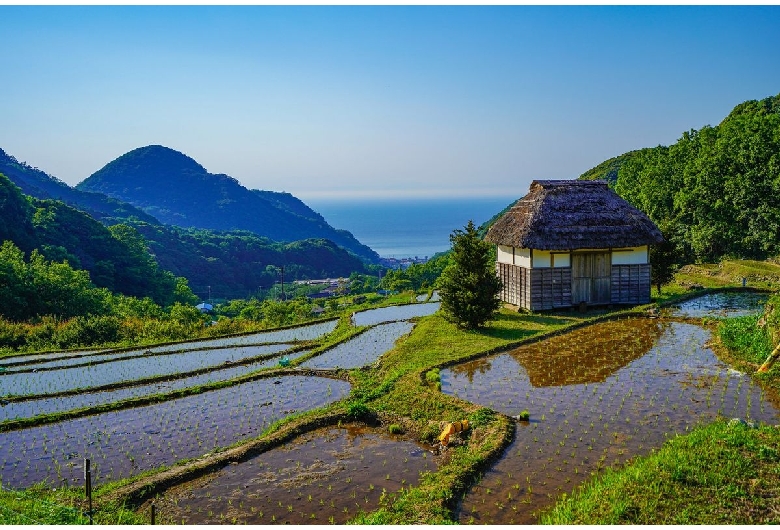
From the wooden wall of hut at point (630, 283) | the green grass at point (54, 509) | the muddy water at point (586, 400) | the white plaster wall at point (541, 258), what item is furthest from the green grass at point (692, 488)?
the wooden wall of hut at point (630, 283)

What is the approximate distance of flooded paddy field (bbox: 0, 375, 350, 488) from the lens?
895 centimetres

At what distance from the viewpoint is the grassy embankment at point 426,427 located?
6863 millimetres

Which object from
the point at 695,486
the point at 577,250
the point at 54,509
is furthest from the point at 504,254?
the point at 54,509

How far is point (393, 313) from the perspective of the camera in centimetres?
2433

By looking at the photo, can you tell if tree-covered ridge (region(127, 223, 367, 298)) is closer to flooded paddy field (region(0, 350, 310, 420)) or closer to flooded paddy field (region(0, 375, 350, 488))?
flooded paddy field (region(0, 350, 310, 420))

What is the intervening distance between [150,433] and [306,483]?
13.5 feet

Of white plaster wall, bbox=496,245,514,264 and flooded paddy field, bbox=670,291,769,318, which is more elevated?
white plaster wall, bbox=496,245,514,264

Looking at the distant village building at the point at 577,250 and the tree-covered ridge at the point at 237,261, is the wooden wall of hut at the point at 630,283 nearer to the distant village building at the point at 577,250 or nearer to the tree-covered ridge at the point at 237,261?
the distant village building at the point at 577,250

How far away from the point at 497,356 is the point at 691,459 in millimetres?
7526

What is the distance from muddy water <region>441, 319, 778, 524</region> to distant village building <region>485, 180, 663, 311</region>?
3.52 m

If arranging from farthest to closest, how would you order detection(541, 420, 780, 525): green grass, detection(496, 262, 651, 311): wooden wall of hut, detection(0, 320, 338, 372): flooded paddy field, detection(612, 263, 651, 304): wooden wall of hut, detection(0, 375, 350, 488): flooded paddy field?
detection(612, 263, 651, 304): wooden wall of hut → detection(496, 262, 651, 311): wooden wall of hut → detection(0, 320, 338, 372): flooded paddy field → detection(0, 375, 350, 488): flooded paddy field → detection(541, 420, 780, 525): green grass

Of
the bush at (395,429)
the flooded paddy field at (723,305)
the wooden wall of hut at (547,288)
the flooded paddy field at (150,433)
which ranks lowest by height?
the flooded paddy field at (150,433)

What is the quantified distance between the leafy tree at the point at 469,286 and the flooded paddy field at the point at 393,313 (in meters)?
4.90

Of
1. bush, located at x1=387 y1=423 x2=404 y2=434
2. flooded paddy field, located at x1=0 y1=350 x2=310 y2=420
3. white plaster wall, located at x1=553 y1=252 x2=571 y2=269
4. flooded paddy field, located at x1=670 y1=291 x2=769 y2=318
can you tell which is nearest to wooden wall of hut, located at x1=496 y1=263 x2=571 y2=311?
white plaster wall, located at x1=553 y1=252 x2=571 y2=269
